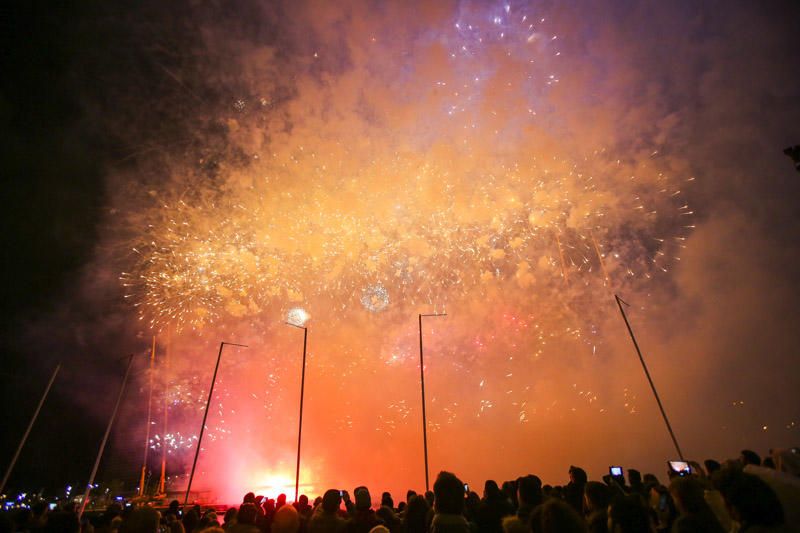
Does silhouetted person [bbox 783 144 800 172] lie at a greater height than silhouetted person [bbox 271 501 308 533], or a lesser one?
greater

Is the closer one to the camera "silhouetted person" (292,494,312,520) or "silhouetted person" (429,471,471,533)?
"silhouetted person" (429,471,471,533)

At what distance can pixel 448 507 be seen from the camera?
408 centimetres

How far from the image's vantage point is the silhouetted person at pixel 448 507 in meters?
3.96

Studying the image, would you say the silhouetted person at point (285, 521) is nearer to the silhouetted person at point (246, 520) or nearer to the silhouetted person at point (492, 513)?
the silhouetted person at point (246, 520)

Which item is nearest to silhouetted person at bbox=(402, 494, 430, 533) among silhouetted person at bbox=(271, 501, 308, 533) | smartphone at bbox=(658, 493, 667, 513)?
silhouetted person at bbox=(271, 501, 308, 533)

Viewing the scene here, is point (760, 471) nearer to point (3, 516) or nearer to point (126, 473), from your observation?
point (3, 516)

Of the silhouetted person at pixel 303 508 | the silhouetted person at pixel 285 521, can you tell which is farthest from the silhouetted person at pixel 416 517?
the silhouetted person at pixel 303 508

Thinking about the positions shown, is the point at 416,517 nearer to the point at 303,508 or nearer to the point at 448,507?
the point at 448,507

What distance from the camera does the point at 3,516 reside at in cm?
449

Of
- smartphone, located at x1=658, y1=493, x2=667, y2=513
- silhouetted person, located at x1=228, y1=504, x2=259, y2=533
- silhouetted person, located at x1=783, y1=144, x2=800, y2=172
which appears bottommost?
smartphone, located at x1=658, y1=493, x2=667, y2=513

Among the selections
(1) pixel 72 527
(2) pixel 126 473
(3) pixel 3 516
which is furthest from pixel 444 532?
(2) pixel 126 473

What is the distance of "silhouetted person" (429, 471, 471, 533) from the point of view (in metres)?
3.96

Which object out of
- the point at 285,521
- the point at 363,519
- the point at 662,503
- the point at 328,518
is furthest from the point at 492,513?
the point at 662,503

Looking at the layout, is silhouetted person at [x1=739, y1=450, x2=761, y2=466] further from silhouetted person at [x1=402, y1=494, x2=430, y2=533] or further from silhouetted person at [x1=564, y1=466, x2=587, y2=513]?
silhouetted person at [x1=402, y1=494, x2=430, y2=533]
